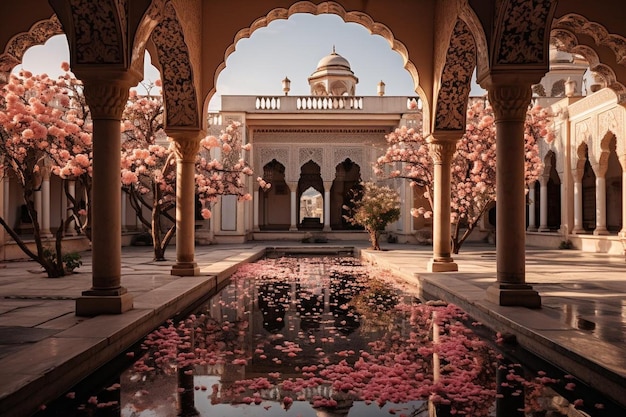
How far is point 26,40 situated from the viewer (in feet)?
24.3

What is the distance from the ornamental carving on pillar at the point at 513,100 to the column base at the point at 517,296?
81.9 inches

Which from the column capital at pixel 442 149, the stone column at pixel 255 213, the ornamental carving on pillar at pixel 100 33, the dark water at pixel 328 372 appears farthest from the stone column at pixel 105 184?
the stone column at pixel 255 213

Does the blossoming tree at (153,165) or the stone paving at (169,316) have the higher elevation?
the blossoming tree at (153,165)

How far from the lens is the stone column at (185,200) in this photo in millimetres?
8320

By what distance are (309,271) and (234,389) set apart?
7.45m

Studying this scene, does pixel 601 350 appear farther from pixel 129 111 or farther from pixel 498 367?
pixel 129 111

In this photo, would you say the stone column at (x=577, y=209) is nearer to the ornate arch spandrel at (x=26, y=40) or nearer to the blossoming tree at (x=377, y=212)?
the blossoming tree at (x=377, y=212)

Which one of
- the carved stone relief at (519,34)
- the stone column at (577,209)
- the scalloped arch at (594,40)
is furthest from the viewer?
the stone column at (577,209)

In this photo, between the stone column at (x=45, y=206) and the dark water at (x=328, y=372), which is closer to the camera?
the dark water at (x=328, y=372)

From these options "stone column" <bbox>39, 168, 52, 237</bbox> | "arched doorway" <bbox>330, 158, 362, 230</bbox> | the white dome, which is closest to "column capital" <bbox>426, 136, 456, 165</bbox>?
"stone column" <bbox>39, 168, 52, 237</bbox>

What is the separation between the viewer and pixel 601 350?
3516mm

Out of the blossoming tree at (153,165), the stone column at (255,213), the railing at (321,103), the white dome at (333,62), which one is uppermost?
the white dome at (333,62)

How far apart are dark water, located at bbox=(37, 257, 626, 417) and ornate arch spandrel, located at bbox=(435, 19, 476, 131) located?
12.9 feet

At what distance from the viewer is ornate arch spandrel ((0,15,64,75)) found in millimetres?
7281
